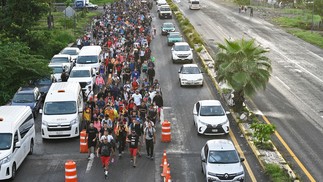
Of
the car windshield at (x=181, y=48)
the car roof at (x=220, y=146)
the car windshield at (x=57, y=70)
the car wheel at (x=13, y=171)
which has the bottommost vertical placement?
the car wheel at (x=13, y=171)

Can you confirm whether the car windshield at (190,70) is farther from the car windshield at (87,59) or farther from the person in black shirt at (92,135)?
the person in black shirt at (92,135)

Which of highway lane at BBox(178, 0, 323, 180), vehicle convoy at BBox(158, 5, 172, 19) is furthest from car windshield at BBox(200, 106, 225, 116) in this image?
vehicle convoy at BBox(158, 5, 172, 19)

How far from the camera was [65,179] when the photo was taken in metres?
20.2

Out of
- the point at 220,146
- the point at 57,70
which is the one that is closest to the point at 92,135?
the point at 220,146

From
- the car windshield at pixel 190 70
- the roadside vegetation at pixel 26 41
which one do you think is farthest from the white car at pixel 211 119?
the roadside vegetation at pixel 26 41

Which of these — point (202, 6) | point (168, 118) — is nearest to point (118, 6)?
point (202, 6)

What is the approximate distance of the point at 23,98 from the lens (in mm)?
30328

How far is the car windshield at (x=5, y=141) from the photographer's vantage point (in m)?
20.3

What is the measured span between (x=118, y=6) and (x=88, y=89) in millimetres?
46826

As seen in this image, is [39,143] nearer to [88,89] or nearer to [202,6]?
[88,89]

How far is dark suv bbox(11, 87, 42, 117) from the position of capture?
29.8 m

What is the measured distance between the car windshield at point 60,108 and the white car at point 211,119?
588cm

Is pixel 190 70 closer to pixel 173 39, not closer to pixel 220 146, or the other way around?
pixel 173 39

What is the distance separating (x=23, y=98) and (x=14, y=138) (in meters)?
9.69
